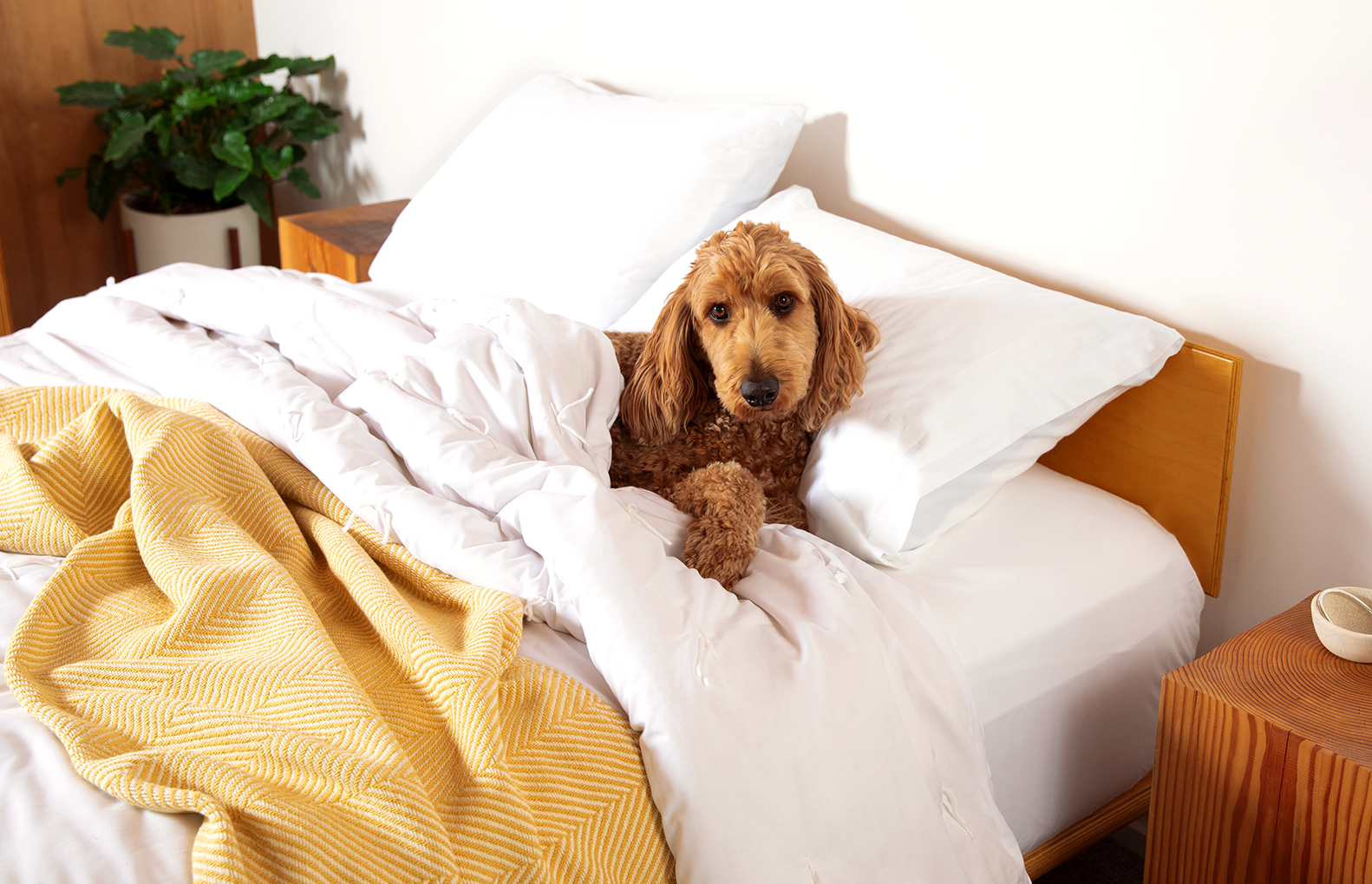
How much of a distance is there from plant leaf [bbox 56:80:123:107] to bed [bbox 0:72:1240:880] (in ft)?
5.65

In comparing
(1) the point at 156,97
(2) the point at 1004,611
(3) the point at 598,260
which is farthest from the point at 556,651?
(1) the point at 156,97

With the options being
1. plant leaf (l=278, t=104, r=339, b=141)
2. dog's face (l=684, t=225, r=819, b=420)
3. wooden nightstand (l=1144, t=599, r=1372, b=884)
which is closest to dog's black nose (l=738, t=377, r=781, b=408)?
dog's face (l=684, t=225, r=819, b=420)

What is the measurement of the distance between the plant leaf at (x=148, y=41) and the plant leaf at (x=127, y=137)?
0.24 meters

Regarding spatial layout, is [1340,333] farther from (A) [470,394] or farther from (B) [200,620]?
(B) [200,620]

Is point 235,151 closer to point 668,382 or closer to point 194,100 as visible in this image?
point 194,100

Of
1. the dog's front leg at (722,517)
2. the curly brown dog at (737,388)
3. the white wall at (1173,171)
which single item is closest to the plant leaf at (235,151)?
the white wall at (1173,171)

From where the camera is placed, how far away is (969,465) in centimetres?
126

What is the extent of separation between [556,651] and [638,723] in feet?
0.44

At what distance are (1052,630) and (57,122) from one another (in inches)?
140

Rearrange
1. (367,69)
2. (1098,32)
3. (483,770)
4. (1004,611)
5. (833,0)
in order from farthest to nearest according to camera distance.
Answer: (367,69) < (833,0) < (1098,32) < (1004,611) < (483,770)

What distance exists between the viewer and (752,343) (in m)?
1.18

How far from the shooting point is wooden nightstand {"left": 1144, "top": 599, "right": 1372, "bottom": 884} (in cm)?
95

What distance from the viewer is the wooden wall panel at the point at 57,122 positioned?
322 centimetres

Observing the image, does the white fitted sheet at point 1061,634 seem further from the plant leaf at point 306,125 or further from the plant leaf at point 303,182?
the plant leaf at point 303,182
